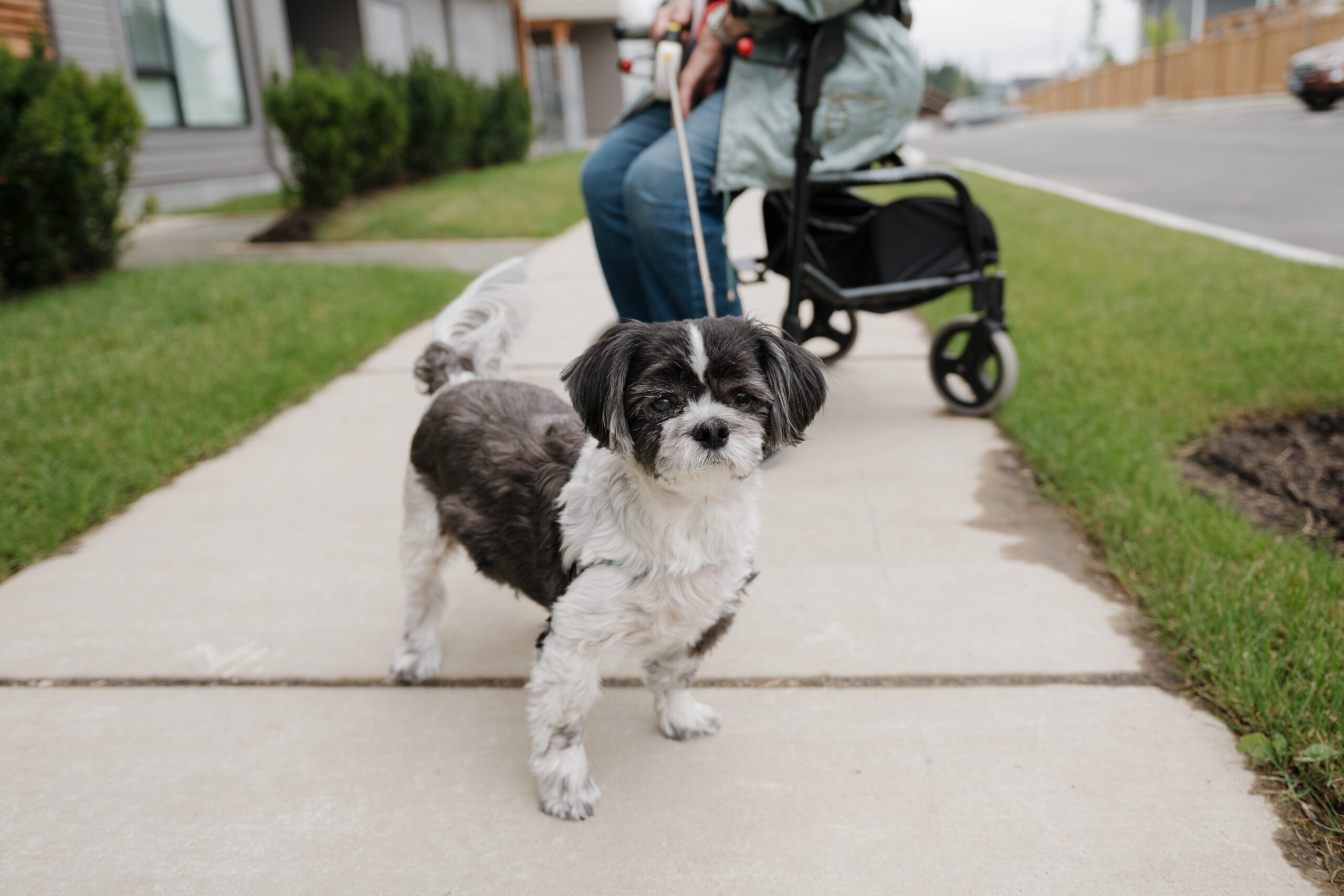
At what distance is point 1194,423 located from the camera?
443 cm

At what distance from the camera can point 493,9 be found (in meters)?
27.4

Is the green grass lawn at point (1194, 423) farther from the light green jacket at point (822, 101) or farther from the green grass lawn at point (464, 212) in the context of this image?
the green grass lawn at point (464, 212)

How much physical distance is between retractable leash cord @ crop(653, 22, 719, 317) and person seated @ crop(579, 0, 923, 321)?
57 mm

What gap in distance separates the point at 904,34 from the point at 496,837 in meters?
3.68

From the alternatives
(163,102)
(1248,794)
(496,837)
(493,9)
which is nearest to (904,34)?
(1248,794)

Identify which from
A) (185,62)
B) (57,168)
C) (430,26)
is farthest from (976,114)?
(57,168)

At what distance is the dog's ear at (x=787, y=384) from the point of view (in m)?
2.17

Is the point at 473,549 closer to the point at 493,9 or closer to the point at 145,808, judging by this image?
the point at 145,808

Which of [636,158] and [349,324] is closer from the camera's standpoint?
[636,158]

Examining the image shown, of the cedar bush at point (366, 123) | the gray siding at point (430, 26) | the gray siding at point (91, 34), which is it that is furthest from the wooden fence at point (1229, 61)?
the gray siding at point (91, 34)

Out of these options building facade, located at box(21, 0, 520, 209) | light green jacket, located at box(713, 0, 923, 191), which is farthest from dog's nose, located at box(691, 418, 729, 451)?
building facade, located at box(21, 0, 520, 209)

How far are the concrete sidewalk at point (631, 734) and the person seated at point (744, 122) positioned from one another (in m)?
1.10

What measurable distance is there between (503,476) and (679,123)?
1.85 m

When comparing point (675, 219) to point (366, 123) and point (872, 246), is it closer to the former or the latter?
point (872, 246)
